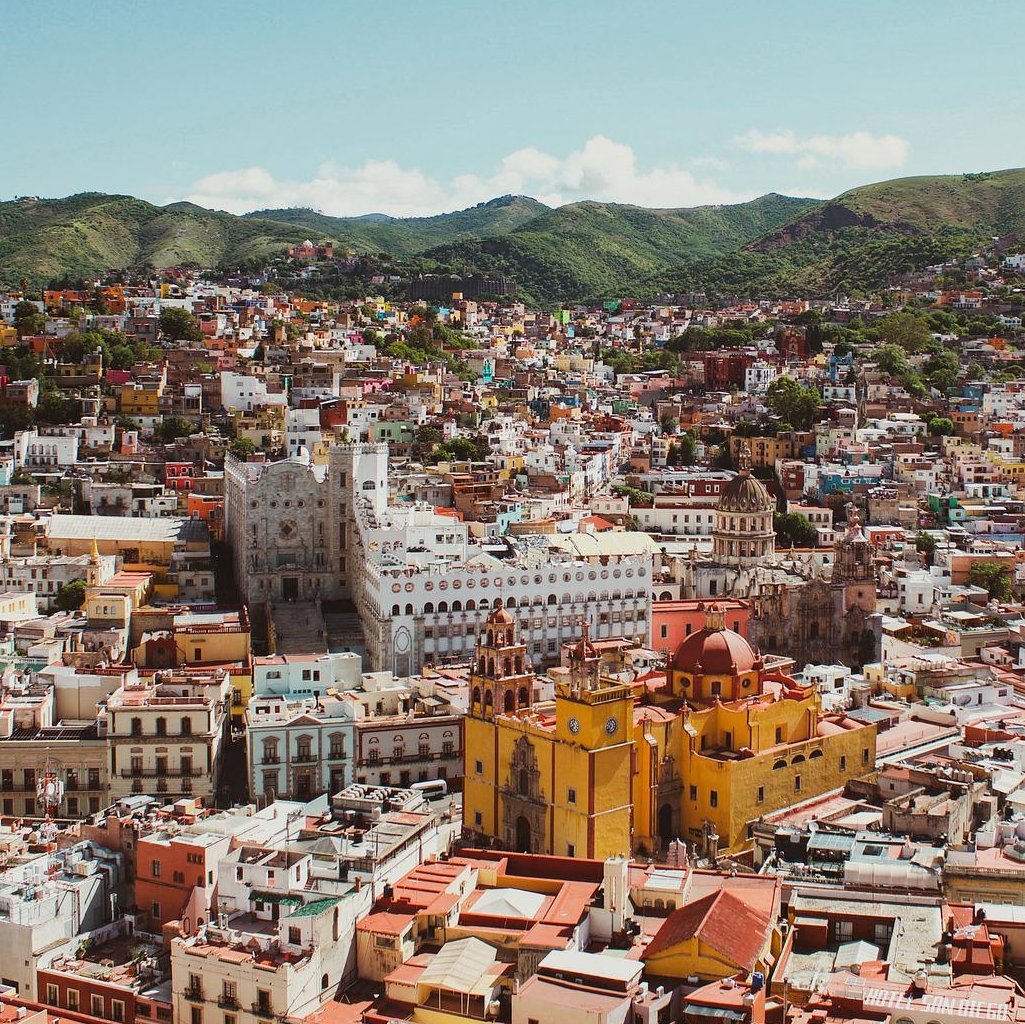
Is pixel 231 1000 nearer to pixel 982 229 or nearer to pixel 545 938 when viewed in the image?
pixel 545 938

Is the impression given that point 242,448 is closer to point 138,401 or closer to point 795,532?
point 138,401

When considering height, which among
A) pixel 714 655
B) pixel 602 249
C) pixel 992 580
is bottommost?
pixel 992 580

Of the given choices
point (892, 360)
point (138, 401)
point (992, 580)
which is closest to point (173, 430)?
point (138, 401)

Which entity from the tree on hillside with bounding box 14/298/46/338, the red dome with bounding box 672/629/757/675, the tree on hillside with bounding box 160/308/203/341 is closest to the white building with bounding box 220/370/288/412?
the tree on hillside with bounding box 160/308/203/341

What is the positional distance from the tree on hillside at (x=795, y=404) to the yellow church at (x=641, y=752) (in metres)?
45.5

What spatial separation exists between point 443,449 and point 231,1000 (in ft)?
153

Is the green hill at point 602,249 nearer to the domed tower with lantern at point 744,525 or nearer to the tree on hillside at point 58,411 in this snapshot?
the tree on hillside at point 58,411

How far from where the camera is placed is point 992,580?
58.2 m

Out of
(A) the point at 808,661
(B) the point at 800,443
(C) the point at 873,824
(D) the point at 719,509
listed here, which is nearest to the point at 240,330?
(B) the point at 800,443

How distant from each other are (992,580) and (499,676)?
29.6 metres

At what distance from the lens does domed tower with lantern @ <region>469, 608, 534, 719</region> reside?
35250 mm

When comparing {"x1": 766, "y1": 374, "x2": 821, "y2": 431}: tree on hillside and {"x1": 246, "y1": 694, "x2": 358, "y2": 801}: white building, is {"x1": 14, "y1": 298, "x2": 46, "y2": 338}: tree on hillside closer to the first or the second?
{"x1": 766, "y1": 374, "x2": 821, "y2": 431}: tree on hillside

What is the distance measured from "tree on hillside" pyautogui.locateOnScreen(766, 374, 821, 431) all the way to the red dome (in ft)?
149

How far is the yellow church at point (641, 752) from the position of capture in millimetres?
33000
